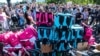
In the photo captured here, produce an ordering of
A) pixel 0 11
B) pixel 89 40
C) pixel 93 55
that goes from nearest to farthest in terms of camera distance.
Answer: pixel 93 55 → pixel 89 40 → pixel 0 11

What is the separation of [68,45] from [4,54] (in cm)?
195

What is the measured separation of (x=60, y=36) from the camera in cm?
1194

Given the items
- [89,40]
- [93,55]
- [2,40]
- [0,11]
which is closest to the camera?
[93,55]

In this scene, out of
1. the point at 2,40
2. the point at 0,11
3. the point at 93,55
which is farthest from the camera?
the point at 0,11

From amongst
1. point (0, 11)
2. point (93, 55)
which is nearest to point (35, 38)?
point (93, 55)

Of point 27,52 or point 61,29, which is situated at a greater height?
point 61,29

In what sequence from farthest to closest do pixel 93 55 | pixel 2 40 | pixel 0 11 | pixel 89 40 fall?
pixel 0 11 < pixel 89 40 < pixel 2 40 < pixel 93 55

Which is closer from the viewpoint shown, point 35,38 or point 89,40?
point 35,38

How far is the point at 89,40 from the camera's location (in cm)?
1357

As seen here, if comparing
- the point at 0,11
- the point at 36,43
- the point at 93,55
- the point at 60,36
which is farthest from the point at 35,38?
the point at 0,11

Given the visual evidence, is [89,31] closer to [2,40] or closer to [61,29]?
[61,29]

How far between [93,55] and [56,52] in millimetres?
1300

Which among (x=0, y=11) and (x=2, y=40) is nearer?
(x=2, y=40)

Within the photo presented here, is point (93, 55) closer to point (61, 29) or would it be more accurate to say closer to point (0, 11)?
point (61, 29)
